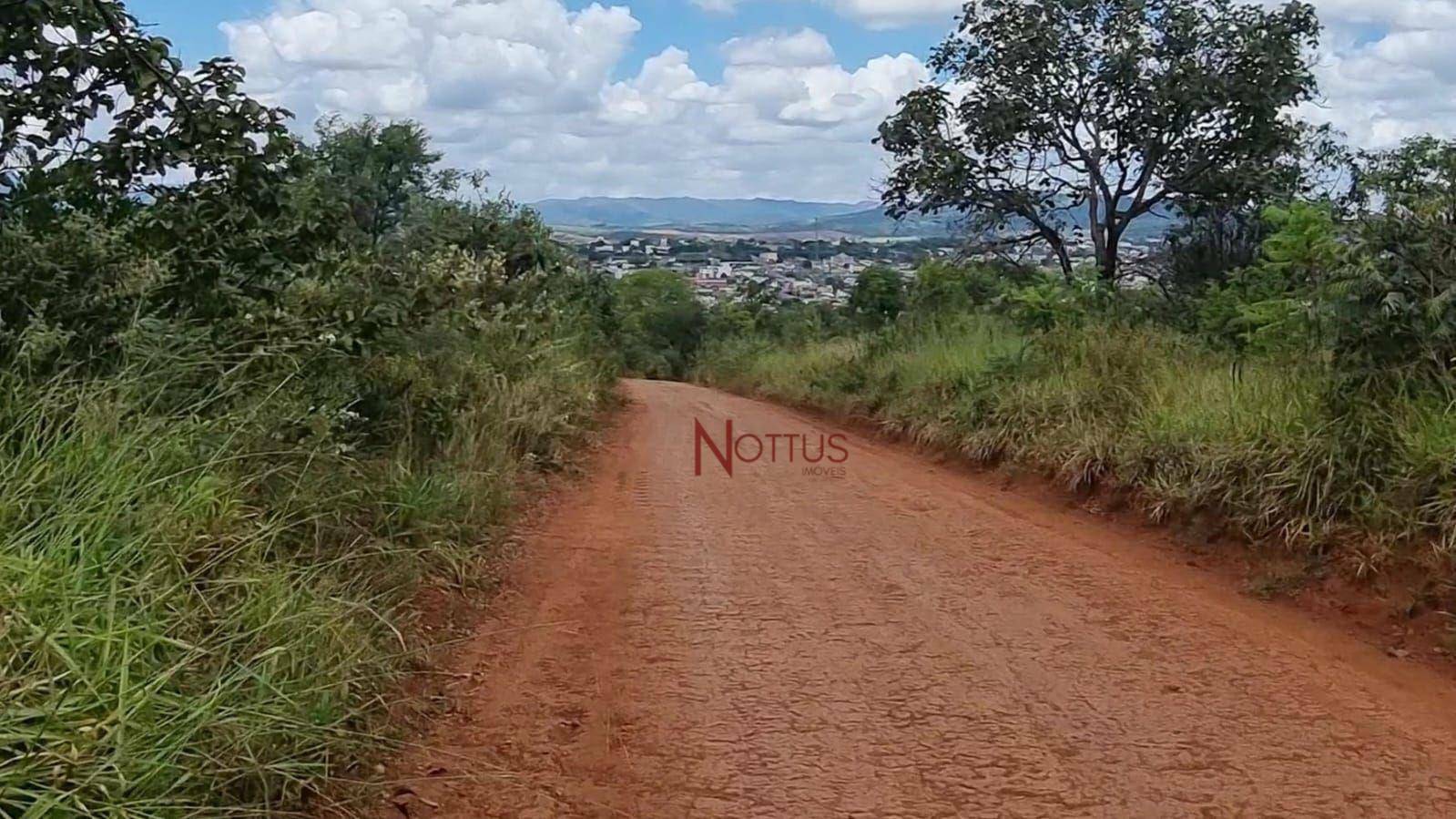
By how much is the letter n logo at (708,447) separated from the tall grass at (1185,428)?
2183 mm

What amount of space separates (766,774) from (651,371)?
137 feet

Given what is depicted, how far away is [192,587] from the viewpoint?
4.91 metres

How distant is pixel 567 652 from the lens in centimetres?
646

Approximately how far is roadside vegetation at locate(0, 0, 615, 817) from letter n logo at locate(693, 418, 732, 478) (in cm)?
309

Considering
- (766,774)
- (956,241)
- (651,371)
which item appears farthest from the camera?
(651,371)

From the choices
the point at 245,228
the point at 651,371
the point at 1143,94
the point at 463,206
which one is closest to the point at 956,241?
the point at 1143,94

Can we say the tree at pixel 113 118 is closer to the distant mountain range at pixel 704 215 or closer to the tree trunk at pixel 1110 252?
the tree trunk at pixel 1110 252

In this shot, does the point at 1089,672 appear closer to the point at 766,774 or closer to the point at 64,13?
the point at 766,774

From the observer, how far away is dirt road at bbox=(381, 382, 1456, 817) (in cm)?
468

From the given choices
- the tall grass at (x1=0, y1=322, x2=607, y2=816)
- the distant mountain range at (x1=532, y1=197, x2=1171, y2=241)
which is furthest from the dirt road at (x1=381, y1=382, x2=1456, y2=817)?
the distant mountain range at (x1=532, y1=197, x2=1171, y2=241)

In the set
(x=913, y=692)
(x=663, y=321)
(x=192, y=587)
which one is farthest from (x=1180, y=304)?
(x=663, y=321)

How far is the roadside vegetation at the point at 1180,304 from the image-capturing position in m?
8.07

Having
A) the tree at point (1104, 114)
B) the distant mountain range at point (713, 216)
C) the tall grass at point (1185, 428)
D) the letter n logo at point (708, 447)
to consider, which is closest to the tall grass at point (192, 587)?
the tall grass at point (1185, 428)

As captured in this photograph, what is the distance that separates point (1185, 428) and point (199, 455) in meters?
6.99
